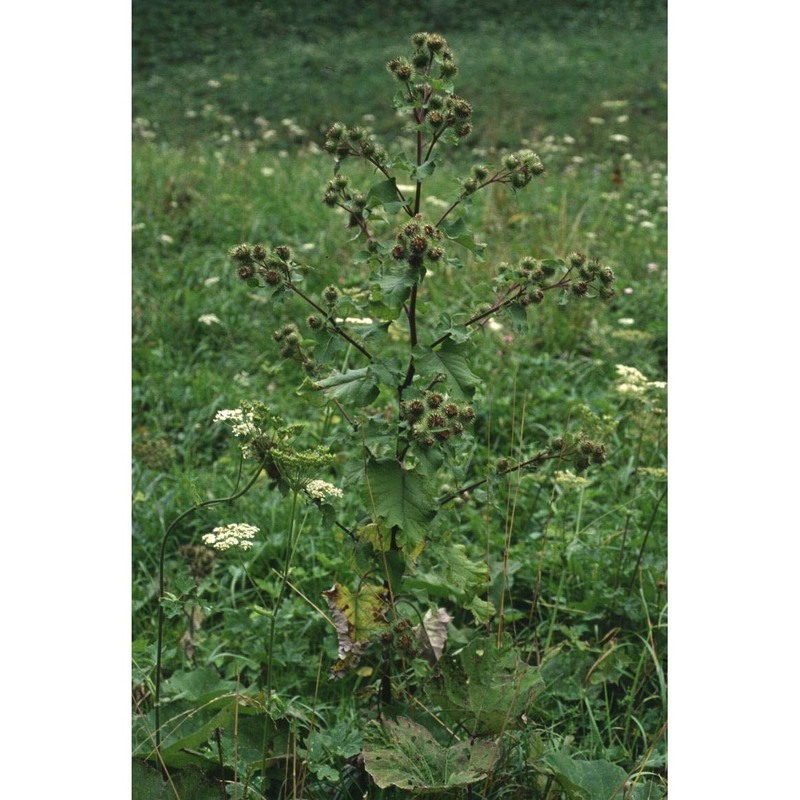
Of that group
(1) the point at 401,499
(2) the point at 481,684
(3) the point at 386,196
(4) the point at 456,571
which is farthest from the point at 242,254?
(2) the point at 481,684

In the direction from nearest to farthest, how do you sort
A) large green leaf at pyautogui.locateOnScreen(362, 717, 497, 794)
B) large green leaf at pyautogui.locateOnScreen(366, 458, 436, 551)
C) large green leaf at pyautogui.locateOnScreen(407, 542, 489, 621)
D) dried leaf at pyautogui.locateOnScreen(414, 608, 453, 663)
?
large green leaf at pyautogui.locateOnScreen(362, 717, 497, 794)
large green leaf at pyautogui.locateOnScreen(366, 458, 436, 551)
large green leaf at pyautogui.locateOnScreen(407, 542, 489, 621)
dried leaf at pyautogui.locateOnScreen(414, 608, 453, 663)

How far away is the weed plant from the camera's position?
5.20ft

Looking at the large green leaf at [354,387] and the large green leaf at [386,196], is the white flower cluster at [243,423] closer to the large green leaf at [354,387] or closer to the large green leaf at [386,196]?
the large green leaf at [354,387]

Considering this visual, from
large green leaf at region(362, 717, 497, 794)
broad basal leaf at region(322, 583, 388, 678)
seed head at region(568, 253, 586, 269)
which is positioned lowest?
large green leaf at region(362, 717, 497, 794)

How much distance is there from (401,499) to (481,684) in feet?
1.20

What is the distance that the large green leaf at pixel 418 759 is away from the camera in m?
1.47

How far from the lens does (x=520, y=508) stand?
285 centimetres

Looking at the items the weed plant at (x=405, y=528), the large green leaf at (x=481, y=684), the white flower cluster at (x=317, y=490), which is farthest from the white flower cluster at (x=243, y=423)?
the large green leaf at (x=481, y=684)

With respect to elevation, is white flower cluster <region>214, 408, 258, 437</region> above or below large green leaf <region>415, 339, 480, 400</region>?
below

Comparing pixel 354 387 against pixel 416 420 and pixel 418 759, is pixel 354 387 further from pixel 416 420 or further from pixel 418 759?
pixel 418 759

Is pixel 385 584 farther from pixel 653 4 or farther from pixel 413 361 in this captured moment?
pixel 653 4

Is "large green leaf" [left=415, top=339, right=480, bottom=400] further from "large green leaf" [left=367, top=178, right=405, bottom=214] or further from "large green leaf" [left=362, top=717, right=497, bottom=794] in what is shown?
"large green leaf" [left=362, top=717, right=497, bottom=794]

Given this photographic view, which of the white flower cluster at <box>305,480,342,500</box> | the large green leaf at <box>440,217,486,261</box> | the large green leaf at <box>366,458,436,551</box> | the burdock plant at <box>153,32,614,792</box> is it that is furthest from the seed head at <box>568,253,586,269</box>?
the white flower cluster at <box>305,480,342,500</box>

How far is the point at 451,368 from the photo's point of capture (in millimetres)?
1604
